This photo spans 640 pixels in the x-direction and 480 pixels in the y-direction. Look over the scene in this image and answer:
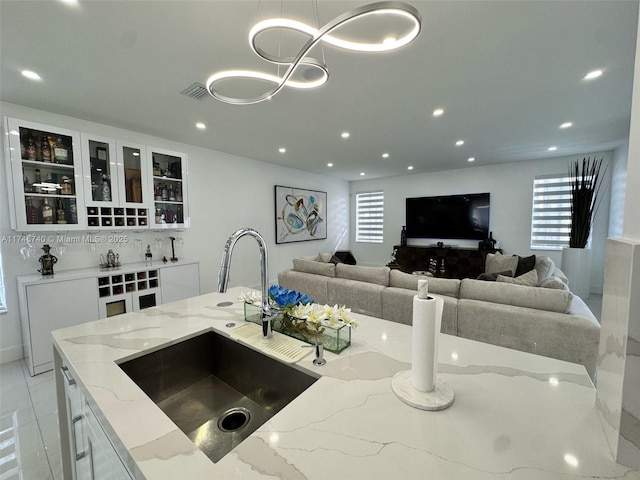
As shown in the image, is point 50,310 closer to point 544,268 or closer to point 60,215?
point 60,215

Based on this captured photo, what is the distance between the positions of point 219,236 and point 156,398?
3489mm

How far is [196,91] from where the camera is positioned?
232 centimetres

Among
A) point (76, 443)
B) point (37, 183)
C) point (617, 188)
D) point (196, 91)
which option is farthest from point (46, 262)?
point (617, 188)

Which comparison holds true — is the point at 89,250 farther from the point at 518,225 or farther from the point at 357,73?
the point at 518,225

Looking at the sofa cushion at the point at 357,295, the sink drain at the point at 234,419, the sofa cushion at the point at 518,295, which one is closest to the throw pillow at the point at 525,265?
the sofa cushion at the point at 518,295

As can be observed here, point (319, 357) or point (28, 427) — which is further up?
point (319, 357)

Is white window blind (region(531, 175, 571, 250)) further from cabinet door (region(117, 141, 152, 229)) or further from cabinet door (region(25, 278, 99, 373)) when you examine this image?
cabinet door (region(25, 278, 99, 373))

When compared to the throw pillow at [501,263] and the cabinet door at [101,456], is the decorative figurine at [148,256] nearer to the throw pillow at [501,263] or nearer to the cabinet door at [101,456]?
the cabinet door at [101,456]

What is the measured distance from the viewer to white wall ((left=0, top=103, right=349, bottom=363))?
2.58 meters

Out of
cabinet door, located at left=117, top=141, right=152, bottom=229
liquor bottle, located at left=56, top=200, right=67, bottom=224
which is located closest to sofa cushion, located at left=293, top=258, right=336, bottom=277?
cabinet door, located at left=117, top=141, right=152, bottom=229

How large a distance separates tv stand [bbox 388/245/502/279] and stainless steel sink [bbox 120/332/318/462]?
4.40 metres

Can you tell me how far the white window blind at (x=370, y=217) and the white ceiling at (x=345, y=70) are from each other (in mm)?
3262

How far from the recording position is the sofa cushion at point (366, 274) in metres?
2.63

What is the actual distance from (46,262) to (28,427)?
155cm
